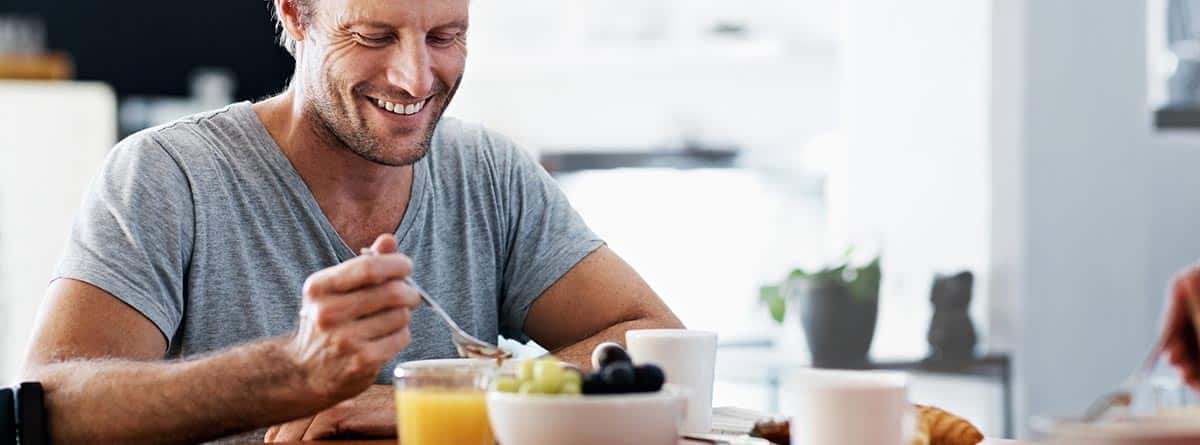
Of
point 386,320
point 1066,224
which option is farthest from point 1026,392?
point 386,320

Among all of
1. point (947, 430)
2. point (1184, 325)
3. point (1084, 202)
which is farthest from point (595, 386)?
point (1084, 202)

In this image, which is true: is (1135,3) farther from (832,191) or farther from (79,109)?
(79,109)

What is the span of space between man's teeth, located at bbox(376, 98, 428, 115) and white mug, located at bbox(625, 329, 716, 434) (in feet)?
2.12

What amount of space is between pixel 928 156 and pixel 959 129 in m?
0.15

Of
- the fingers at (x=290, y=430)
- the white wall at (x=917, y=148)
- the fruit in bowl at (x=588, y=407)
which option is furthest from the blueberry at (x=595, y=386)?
the white wall at (x=917, y=148)

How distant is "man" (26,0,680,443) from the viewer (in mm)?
1731

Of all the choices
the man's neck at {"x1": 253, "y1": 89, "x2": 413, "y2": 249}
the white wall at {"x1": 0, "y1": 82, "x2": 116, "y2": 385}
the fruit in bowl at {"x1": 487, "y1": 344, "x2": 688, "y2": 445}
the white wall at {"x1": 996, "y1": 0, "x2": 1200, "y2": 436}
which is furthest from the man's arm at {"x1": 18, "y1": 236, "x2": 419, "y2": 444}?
the white wall at {"x1": 0, "y1": 82, "x2": 116, "y2": 385}

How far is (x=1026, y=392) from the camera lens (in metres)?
4.18

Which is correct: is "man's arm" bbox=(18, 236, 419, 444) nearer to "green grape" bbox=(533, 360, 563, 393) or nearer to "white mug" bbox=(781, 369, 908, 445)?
"green grape" bbox=(533, 360, 563, 393)

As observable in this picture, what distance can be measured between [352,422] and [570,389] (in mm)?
502

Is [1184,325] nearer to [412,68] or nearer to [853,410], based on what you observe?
[853,410]

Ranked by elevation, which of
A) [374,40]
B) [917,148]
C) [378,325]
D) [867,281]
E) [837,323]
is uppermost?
[374,40]

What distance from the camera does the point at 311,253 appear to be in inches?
85.4

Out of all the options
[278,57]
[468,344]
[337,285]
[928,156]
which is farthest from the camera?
[278,57]
